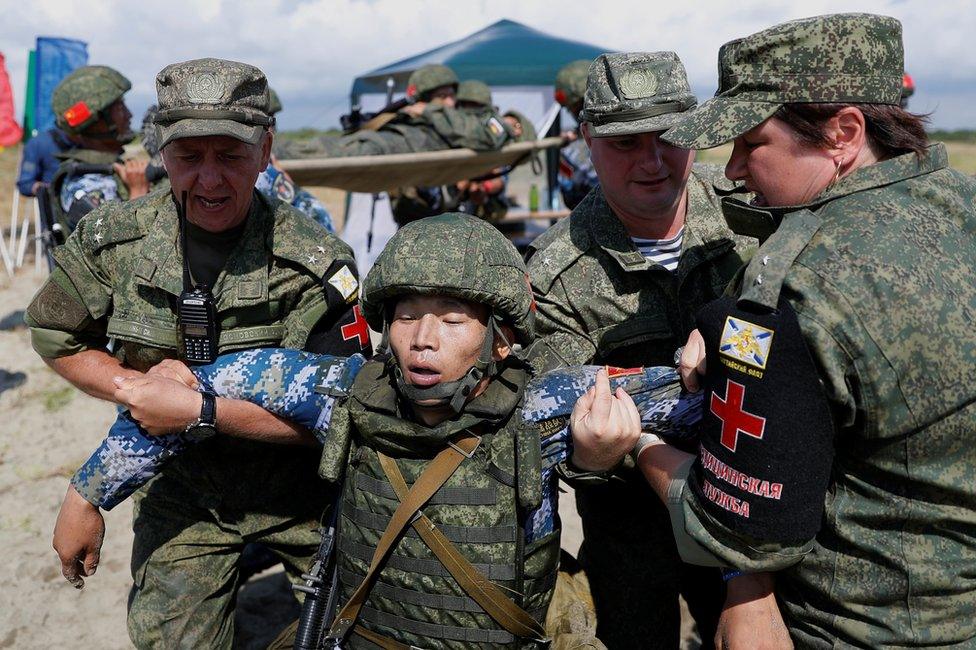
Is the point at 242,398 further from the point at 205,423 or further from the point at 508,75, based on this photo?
the point at 508,75

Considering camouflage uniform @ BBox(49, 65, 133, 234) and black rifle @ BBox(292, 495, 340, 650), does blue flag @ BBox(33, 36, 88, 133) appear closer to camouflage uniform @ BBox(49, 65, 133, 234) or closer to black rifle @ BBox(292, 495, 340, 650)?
camouflage uniform @ BBox(49, 65, 133, 234)

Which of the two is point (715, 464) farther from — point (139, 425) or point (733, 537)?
point (139, 425)

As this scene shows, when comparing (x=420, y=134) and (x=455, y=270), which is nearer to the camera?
(x=455, y=270)

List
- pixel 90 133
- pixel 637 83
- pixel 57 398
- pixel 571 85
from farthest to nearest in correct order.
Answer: pixel 571 85
pixel 57 398
pixel 90 133
pixel 637 83

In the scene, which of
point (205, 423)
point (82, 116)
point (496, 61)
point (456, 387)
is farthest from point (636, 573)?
point (496, 61)

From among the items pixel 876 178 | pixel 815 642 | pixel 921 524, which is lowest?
pixel 815 642

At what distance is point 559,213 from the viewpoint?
35.5ft

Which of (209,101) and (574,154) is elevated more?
(209,101)

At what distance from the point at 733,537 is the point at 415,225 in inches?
49.0

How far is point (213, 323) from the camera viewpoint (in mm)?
2848

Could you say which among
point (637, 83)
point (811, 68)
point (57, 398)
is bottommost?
point (57, 398)

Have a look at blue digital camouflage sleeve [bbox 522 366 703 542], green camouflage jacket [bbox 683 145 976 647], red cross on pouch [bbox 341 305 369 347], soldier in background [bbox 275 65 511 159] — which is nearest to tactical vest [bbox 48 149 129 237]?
soldier in background [bbox 275 65 511 159]

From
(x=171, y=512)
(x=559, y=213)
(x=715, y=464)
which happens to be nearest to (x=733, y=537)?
(x=715, y=464)

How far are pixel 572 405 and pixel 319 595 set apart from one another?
99cm
